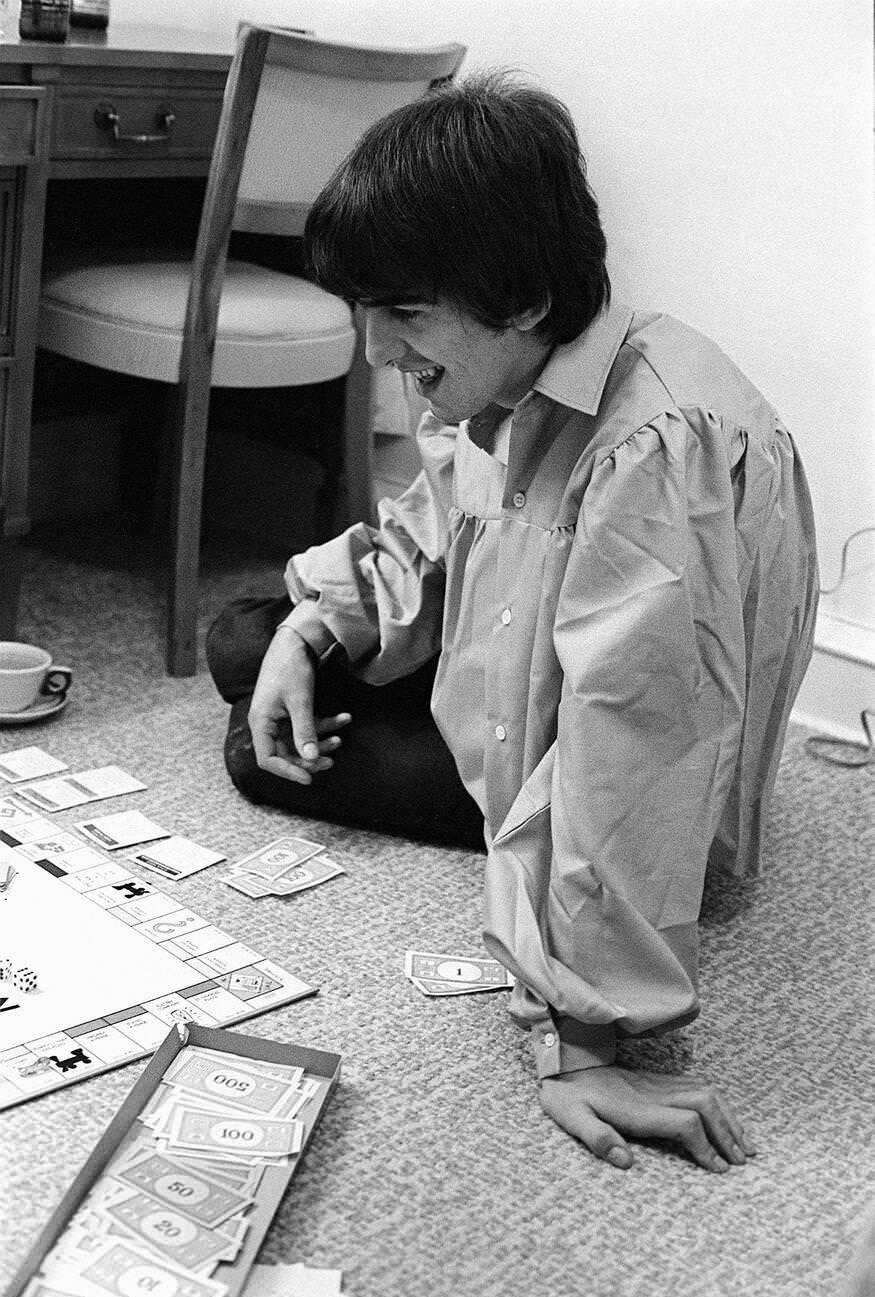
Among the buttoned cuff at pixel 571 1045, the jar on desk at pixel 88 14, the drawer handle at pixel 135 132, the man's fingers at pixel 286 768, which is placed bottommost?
the man's fingers at pixel 286 768

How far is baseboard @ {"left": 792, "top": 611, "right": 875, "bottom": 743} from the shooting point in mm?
2209

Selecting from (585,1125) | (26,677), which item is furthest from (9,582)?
(585,1125)

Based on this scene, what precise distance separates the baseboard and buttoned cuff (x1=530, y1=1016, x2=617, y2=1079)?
3.27 ft

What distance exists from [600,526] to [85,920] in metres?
0.63

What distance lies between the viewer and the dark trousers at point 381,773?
178 cm

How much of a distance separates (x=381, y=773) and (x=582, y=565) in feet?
1.65

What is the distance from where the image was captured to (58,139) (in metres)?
2.08

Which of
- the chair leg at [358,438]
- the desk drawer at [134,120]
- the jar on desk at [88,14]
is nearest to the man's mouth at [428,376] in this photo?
the desk drawer at [134,120]

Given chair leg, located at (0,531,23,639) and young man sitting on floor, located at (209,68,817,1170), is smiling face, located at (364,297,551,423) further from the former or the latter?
chair leg, located at (0,531,23,639)

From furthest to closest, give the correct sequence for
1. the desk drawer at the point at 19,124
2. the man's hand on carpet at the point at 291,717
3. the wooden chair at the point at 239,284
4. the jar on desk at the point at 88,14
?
the jar on desk at the point at 88,14
the wooden chair at the point at 239,284
the desk drawer at the point at 19,124
the man's hand on carpet at the point at 291,717

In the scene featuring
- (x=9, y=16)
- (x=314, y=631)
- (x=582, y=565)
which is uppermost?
(x=9, y=16)

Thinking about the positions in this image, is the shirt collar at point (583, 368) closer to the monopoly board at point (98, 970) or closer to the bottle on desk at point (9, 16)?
the monopoly board at point (98, 970)

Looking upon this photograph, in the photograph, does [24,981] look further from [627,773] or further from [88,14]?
[88,14]

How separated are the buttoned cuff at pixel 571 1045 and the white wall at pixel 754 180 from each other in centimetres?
106
